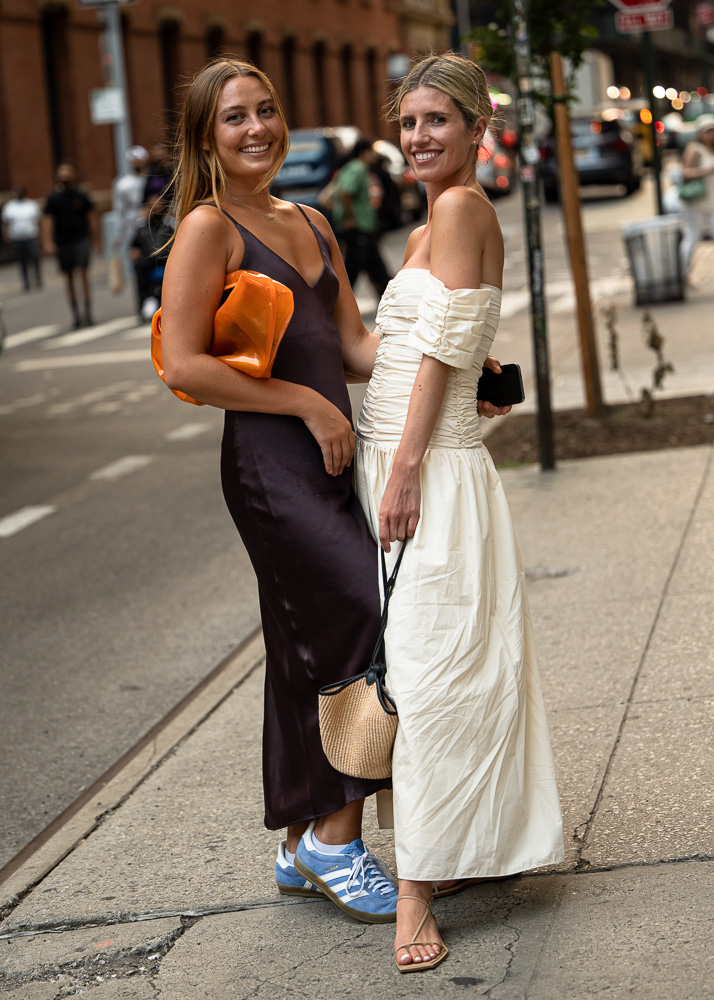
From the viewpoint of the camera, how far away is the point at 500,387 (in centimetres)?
345

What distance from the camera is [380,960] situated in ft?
10.5

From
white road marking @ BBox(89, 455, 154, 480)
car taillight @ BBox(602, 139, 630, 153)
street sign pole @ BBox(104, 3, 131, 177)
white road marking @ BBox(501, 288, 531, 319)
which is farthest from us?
car taillight @ BBox(602, 139, 630, 153)

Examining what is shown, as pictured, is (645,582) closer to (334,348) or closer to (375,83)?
(334,348)

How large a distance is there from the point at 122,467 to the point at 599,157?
2533cm

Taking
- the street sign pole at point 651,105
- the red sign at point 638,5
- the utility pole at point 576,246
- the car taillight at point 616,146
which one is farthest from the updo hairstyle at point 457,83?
the car taillight at point 616,146

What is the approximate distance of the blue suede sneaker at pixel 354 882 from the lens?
3.39m

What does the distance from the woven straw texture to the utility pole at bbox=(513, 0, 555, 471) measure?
4.82 m

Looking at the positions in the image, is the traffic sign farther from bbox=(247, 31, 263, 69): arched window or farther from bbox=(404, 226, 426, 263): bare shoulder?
bbox=(247, 31, 263, 69): arched window

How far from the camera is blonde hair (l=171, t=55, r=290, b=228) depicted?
3.31 m

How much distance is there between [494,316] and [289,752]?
1.15 m

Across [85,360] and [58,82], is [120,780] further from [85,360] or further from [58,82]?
[58,82]

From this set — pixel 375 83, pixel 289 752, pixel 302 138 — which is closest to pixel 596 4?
pixel 289 752

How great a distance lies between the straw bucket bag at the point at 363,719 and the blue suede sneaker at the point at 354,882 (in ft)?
0.93

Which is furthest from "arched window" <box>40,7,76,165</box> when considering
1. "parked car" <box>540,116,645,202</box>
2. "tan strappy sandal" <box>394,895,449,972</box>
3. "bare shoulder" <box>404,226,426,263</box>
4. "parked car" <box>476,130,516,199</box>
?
"tan strappy sandal" <box>394,895,449,972</box>
